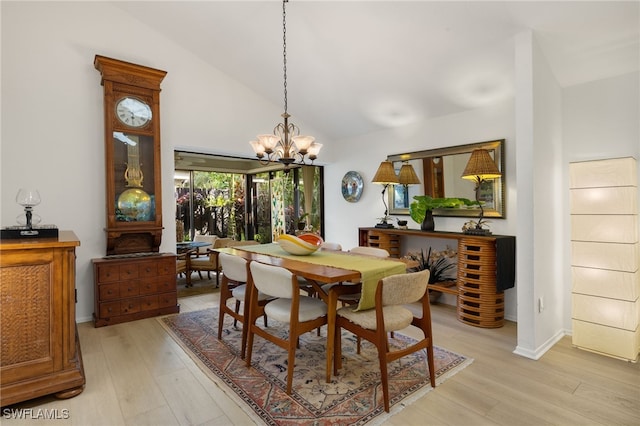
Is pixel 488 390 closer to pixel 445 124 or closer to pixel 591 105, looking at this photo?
pixel 591 105

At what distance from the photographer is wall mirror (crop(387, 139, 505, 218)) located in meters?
3.70

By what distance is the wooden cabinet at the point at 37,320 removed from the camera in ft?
6.43

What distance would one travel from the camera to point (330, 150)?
5781 millimetres

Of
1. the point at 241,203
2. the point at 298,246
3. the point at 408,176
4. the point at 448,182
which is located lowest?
the point at 298,246

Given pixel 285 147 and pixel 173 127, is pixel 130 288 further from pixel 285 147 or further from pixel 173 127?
pixel 285 147

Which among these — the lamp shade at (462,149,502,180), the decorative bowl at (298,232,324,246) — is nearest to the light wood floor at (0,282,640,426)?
the decorative bowl at (298,232,324,246)

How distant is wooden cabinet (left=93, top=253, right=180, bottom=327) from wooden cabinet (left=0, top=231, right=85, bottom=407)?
57.1 inches

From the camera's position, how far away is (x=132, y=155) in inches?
151

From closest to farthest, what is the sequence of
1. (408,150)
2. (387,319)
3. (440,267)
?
(387,319), (440,267), (408,150)

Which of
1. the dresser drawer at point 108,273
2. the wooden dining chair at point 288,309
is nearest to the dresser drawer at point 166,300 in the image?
the dresser drawer at point 108,273

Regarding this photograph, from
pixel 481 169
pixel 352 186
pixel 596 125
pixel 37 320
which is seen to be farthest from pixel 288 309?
pixel 352 186

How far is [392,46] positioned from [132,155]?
10.1 feet

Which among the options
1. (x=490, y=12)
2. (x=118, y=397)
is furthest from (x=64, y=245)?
(x=490, y=12)

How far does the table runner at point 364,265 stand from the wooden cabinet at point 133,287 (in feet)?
4.51
